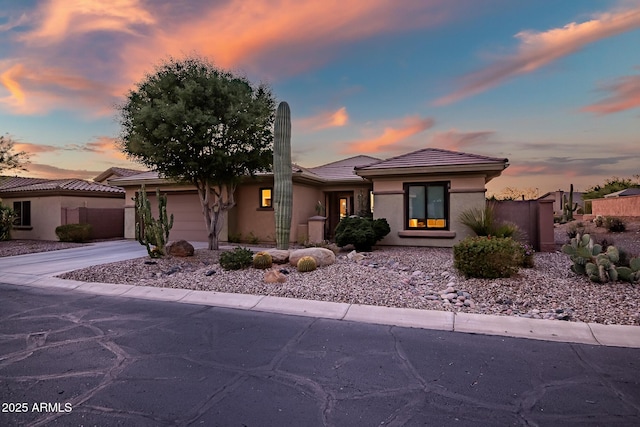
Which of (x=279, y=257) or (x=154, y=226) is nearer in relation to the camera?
(x=279, y=257)

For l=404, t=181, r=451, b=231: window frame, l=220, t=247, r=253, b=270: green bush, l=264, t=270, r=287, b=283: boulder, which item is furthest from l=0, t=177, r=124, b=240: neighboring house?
l=404, t=181, r=451, b=231: window frame

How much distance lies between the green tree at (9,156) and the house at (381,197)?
6772mm

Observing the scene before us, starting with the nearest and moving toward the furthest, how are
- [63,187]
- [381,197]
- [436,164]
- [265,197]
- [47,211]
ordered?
1. [436,164]
2. [381,197]
3. [265,197]
4. [63,187]
5. [47,211]

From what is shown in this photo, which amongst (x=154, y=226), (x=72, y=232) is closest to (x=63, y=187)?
(x=72, y=232)

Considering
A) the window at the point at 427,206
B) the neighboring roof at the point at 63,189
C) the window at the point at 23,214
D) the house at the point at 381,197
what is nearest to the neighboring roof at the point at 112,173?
the neighboring roof at the point at 63,189

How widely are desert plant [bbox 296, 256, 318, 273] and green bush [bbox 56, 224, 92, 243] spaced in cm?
1477

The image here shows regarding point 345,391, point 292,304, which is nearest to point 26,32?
point 292,304

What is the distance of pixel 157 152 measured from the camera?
11.2 metres

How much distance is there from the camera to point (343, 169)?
19.9 m

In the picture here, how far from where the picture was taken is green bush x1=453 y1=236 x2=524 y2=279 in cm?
725

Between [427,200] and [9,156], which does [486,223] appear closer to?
[427,200]

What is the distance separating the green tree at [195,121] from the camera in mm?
10914

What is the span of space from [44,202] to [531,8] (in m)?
24.6

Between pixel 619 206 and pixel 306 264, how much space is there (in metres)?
24.9
